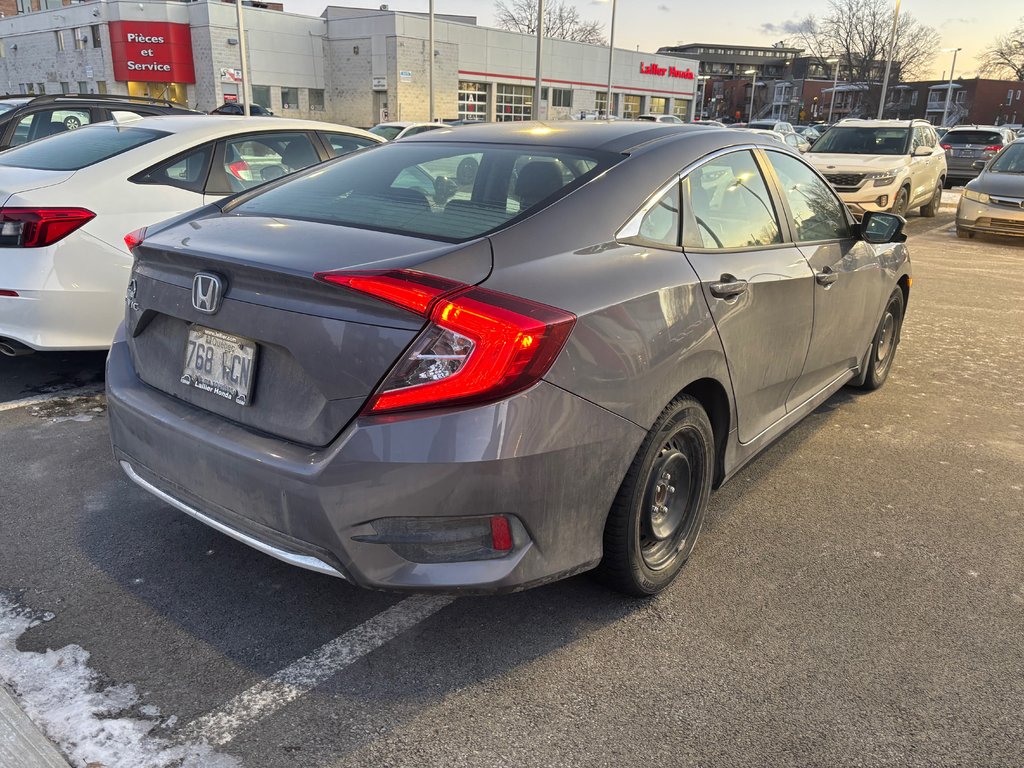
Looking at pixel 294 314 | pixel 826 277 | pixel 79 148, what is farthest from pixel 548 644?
pixel 79 148

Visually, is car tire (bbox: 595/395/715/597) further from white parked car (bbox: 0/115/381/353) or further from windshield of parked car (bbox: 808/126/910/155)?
windshield of parked car (bbox: 808/126/910/155)

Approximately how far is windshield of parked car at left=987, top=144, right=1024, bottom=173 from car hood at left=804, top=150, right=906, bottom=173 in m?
1.38

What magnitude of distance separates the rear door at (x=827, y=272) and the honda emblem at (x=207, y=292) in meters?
2.48

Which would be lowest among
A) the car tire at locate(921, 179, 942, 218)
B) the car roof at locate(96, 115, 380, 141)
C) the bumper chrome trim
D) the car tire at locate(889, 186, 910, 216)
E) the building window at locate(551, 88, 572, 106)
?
the car tire at locate(921, 179, 942, 218)

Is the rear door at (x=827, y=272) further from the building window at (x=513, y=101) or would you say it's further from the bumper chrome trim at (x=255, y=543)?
the building window at (x=513, y=101)

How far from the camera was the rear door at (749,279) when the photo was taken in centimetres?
295

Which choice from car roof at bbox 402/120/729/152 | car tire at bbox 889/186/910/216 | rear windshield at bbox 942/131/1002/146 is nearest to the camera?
car roof at bbox 402/120/729/152

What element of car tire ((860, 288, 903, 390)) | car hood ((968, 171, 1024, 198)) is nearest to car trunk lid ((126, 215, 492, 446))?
car tire ((860, 288, 903, 390))

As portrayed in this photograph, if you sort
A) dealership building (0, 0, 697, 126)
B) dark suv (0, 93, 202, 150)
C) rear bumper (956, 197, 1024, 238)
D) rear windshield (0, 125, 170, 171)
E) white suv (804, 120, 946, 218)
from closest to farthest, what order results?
rear windshield (0, 125, 170, 171)
dark suv (0, 93, 202, 150)
rear bumper (956, 197, 1024, 238)
white suv (804, 120, 946, 218)
dealership building (0, 0, 697, 126)

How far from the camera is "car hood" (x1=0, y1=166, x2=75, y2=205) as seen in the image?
4355mm

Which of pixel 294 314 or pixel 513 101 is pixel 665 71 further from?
pixel 294 314

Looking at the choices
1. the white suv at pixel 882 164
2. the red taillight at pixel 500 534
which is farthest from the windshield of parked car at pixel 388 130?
the red taillight at pixel 500 534

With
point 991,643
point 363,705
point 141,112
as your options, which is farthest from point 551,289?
point 141,112

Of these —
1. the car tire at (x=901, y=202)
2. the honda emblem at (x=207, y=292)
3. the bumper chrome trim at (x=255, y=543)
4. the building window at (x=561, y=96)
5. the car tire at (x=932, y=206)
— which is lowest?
the car tire at (x=932, y=206)
